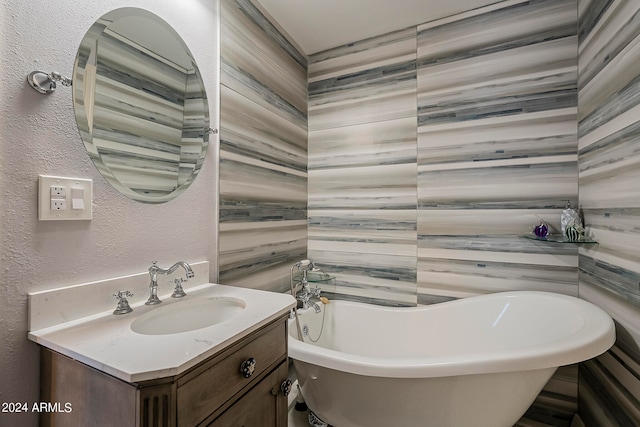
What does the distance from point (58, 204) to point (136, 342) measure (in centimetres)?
46

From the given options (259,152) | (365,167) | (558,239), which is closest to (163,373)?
(259,152)

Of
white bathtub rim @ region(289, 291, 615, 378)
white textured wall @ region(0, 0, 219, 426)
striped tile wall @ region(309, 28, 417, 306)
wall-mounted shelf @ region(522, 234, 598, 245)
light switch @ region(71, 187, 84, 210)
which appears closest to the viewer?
white textured wall @ region(0, 0, 219, 426)

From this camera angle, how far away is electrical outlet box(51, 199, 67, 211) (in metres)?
0.78

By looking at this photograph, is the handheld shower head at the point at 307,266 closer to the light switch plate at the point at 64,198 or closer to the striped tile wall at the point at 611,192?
the light switch plate at the point at 64,198

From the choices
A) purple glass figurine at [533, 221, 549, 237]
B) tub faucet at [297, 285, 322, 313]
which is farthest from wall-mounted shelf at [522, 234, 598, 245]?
tub faucet at [297, 285, 322, 313]

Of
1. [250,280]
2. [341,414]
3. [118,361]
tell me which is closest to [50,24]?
[118,361]

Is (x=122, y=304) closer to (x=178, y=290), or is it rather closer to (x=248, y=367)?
(x=178, y=290)

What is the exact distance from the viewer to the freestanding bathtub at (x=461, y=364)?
0.96 metres

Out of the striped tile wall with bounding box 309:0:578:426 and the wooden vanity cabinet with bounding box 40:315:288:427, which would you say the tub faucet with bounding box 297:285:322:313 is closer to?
the striped tile wall with bounding box 309:0:578:426

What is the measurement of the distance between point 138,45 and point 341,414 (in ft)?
5.55

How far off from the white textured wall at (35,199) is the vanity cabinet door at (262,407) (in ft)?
1.78

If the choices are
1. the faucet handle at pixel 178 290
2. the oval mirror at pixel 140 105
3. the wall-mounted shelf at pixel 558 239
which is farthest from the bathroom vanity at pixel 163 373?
the wall-mounted shelf at pixel 558 239

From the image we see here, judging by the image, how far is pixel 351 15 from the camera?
174 centimetres

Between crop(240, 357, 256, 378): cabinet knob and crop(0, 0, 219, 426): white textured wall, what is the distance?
0.55 metres
